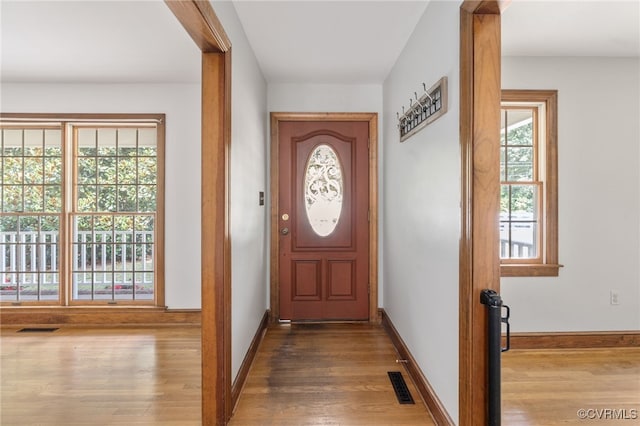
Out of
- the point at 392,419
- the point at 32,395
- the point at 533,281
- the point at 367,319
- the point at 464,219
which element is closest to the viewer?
the point at 464,219

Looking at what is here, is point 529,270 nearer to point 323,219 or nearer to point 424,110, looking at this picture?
point 424,110

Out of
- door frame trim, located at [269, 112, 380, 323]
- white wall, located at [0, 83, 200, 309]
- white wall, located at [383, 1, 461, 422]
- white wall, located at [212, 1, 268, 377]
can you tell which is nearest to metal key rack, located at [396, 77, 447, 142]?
white wall, located at [383, 1, 461, 422]

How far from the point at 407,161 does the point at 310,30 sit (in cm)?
121

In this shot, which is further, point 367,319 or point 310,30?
point 367,319

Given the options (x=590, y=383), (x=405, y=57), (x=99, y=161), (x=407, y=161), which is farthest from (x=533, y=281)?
(x=99, y=161)

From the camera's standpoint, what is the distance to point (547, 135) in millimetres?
3064

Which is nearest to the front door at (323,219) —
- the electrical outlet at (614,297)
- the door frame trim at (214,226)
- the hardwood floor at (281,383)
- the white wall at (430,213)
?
the hardwood floor at (281,383)

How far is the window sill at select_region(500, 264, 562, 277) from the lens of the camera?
3.03 metres

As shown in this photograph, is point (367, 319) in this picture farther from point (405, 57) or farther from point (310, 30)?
point (310, 30)

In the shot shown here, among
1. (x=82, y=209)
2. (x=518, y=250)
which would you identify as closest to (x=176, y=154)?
(x=82, y=209)

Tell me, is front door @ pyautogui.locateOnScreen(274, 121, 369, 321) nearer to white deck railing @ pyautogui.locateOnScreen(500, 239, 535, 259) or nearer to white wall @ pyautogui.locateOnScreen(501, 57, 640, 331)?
white deck railing @ pyautogui.locateOnScreen(500, 239, 535, 259)

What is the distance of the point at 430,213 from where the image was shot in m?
2.18

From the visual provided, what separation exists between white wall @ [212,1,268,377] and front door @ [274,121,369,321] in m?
0.34

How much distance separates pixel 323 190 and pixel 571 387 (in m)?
2.63
